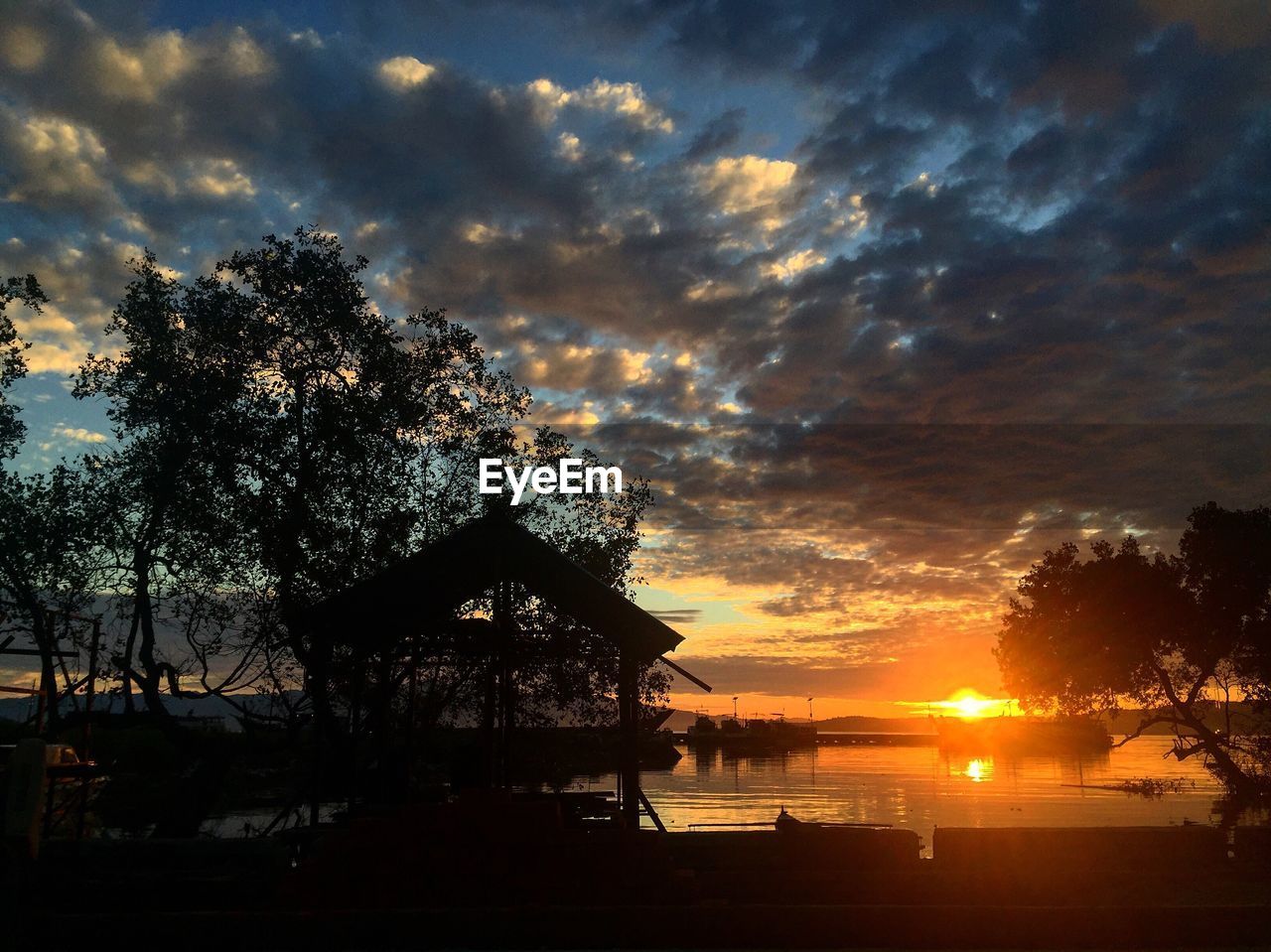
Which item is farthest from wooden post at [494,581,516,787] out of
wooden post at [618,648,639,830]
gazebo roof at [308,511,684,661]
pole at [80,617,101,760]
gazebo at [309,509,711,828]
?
pole at [80,617,101,760]

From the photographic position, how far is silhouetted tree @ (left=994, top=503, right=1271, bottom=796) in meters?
35.2

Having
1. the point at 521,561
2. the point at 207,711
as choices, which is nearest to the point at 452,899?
the point at 521,561

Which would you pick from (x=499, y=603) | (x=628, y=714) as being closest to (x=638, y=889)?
(x=628, y=714)

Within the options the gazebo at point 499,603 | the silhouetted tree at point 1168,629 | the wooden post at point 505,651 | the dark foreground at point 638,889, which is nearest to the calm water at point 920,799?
the silhouetted tree at point 1168,629

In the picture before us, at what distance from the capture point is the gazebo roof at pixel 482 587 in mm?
15023

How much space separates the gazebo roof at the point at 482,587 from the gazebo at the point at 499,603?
16 mm

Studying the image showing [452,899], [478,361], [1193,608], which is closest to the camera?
[452,899]

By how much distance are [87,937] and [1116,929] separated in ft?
33.3

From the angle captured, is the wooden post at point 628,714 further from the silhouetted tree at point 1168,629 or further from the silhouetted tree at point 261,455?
the silhouetted tree at point 1168,629

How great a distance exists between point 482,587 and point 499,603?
1591 millimetres

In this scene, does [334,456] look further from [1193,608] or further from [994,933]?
[1193,608]

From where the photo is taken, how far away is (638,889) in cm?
1255

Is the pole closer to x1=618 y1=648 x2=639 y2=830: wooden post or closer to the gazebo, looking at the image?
the gazebo

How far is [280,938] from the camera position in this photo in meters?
9.03
